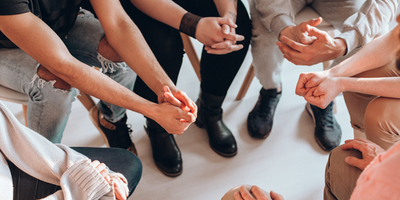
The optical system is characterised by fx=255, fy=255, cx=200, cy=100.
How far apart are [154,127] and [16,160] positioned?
603 millimetres

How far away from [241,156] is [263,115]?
0.25 m

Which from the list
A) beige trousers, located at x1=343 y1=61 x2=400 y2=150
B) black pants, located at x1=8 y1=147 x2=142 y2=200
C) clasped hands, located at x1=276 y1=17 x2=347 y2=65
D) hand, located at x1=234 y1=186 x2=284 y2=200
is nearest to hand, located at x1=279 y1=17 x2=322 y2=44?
clasped hands, located at x1=276 y1=17 x2=347 y2=65

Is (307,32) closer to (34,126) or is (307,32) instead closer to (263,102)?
(263,102)

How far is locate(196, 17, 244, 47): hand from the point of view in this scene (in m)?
0.99

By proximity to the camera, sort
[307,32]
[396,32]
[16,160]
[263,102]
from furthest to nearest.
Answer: [263,102] < [307,32] < [396,32] < [16,160]

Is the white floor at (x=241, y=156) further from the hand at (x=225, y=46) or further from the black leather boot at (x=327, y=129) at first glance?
the hand at (x=225, y=46)

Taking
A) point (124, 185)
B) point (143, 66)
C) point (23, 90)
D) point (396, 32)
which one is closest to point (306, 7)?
point (396, 32)

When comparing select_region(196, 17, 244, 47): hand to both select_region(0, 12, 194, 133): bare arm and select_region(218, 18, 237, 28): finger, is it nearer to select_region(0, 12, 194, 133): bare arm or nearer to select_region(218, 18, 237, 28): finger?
select_region(218, 18, 237, 28): finger

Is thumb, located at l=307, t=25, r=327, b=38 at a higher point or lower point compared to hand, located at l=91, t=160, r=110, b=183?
higher

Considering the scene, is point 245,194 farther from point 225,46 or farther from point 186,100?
point 225,46

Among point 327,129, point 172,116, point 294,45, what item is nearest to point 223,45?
point 294,45

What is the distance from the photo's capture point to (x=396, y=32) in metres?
0.85

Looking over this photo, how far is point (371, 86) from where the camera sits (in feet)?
2.57

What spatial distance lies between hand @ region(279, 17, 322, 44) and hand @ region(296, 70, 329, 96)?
0.17 metres
